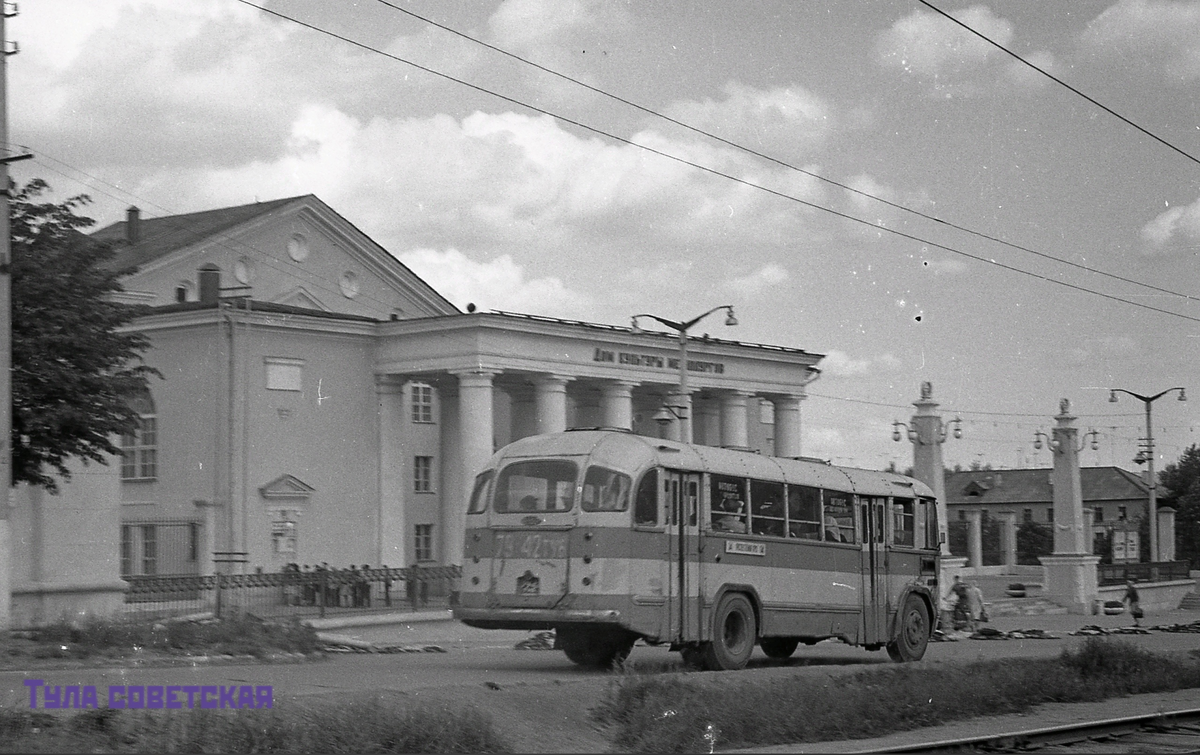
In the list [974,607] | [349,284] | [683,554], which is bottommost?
[974,607]

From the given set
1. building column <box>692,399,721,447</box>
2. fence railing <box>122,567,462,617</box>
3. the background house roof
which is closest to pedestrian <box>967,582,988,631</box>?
fence railing <box>122,567,462,617</box>

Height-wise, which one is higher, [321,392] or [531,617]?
[321,392]

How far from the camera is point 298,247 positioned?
54812 millimetres

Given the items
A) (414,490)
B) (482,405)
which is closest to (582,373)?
(482,405)

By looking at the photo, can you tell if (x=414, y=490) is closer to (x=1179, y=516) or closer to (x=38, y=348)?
(x=38, y=348)

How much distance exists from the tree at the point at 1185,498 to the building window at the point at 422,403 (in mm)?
50522

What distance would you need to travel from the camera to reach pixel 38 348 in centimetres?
2558

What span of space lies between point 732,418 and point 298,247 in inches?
645

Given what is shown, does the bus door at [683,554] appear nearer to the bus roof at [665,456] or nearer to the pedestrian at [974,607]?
the bus roof at [665,456]

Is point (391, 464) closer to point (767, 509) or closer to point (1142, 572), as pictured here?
point (1142, 572)

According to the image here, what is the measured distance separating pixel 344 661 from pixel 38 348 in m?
8.06

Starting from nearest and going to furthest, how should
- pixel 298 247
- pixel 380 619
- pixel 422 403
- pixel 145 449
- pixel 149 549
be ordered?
pixel 380 619, pixel 149 549, pixel 145 449, pixel 298 247, pixel 422 403

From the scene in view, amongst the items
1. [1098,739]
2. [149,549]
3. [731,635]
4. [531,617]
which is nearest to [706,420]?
[149,549]

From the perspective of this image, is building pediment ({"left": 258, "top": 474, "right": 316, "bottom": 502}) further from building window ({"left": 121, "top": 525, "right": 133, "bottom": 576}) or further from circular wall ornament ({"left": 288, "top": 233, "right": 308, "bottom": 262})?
circular wall ornament ({"left": 288, "top": 233, "right": 308, "bottom": 262})
